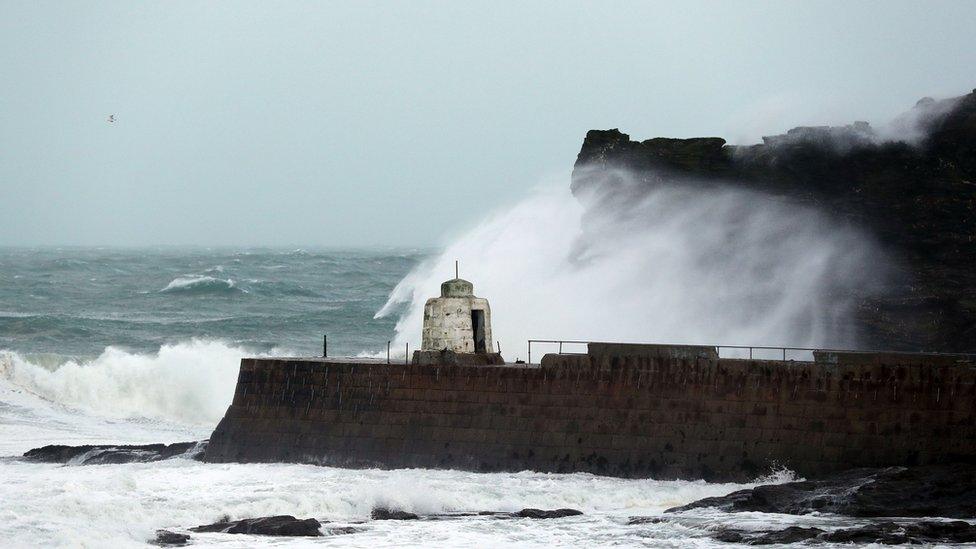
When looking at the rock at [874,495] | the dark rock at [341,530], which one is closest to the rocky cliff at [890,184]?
the rock at [874,495]

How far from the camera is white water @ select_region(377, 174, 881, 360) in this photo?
3142 cm

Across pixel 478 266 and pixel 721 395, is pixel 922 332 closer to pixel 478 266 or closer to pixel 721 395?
pixel 478 266

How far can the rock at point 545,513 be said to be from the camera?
16906 mm

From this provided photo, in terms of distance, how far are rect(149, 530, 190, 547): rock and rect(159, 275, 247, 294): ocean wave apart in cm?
4832

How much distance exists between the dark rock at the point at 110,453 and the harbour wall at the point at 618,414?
1.29 meters

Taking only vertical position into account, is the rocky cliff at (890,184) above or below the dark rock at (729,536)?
above

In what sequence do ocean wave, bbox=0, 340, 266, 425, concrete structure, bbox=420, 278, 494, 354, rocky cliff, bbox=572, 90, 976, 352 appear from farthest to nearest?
rocky cliff, bbox=572, 90, 976, 352, ocean wave, bbox=0, 340, 266, 425, concrete structure, bbox=420, 278, 494, 354

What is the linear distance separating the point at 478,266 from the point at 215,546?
2054 centimetres

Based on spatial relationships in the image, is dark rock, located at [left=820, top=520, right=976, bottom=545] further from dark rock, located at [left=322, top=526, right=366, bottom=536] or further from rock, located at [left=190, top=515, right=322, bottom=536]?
rock, located at [left=190, top=515, right=322, bottom=536]

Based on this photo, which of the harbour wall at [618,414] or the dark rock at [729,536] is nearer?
the dark rock at [729,536]

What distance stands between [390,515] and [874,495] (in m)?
6.19

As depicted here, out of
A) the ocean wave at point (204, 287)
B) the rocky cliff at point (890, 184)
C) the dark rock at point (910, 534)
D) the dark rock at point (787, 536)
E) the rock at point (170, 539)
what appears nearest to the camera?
the dark rock at point (910, 534)

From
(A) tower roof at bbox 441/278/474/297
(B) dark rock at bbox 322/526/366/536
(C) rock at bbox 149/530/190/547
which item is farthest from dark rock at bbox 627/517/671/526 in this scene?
(C) rock at bbox 149/530/190/547

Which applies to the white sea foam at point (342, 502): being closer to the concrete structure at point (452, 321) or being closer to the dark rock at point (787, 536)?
the dark rock at point (787, 536)
